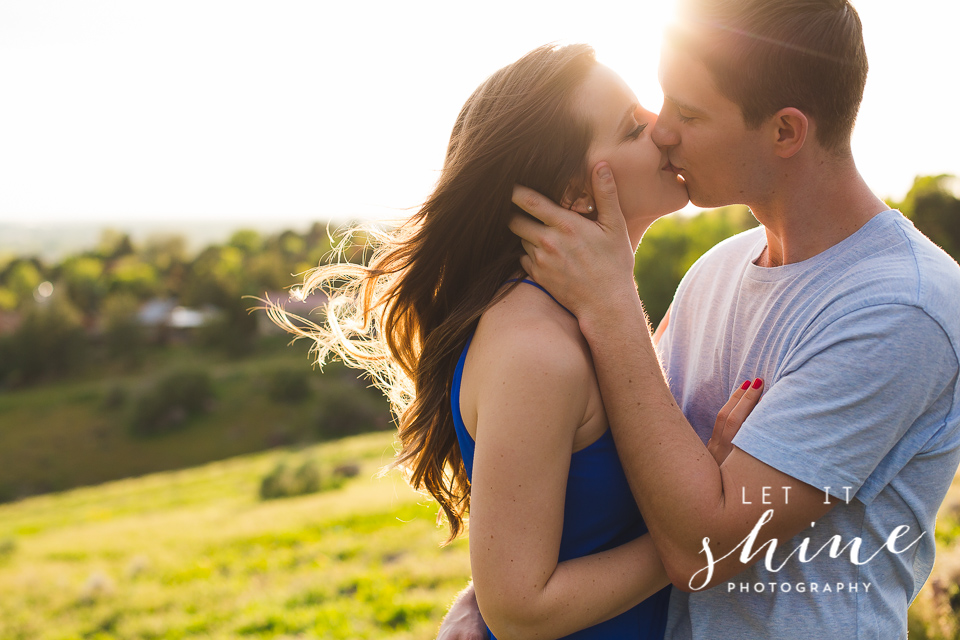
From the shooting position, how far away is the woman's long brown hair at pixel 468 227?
207cm

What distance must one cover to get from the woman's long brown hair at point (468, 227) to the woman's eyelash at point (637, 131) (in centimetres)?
18

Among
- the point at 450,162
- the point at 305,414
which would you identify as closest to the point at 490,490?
the point at 450,162

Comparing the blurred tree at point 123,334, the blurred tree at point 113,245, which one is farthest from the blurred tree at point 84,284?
the blurred tree at point 123,334

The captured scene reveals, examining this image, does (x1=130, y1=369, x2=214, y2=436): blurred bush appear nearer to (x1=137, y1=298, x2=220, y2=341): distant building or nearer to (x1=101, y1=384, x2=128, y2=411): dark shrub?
(x1=101, y1=384, x2=128, y2=411): dark shrub

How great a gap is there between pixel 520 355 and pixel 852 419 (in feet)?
2.85

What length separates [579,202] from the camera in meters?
2.14

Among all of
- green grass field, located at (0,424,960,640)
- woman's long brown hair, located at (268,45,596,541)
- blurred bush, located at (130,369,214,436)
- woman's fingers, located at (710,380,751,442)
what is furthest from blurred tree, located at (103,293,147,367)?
woman's fingers, located at (710,380,751,442)

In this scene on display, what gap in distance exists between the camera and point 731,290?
240 centimetres

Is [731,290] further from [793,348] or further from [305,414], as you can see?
[305,414]

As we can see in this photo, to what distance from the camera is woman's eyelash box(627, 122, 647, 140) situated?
2174 millimetres

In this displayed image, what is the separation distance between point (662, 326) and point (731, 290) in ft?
1.82

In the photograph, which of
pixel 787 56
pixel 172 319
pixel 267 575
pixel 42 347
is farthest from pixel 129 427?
pixel 787 56

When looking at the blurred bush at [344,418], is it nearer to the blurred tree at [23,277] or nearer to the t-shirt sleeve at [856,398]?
the t-shirt sleeve at [856,398]

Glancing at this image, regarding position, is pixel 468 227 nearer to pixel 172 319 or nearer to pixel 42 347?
pixel 42 347
